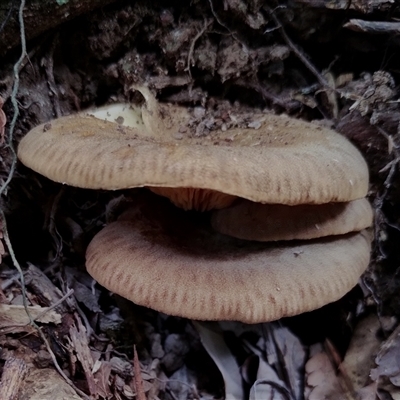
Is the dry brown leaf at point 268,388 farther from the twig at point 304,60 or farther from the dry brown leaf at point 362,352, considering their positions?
the twig at point 304,60

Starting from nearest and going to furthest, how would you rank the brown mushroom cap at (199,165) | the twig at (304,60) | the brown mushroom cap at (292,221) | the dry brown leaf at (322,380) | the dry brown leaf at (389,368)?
the brown mushroom cap at (199,165) → the brown mushroom cap at (292,221) → the dry brown leaf at (389,368) → the dry brown leaf at (322,380) → the twig at (304,60)

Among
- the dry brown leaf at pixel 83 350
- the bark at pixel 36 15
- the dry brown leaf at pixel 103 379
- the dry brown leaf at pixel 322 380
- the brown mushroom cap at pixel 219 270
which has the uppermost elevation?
the bark at pixel 36 15

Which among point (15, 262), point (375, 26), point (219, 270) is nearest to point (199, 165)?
point (219, 270)

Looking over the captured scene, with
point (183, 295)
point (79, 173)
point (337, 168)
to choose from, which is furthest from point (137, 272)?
point (337, 168)

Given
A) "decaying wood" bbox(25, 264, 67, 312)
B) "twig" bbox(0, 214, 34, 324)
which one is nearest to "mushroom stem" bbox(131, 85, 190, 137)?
"twig" bbox(0, 214, 34, 324)

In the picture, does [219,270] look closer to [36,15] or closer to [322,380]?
[322,380]

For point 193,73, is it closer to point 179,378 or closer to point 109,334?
point 109,334

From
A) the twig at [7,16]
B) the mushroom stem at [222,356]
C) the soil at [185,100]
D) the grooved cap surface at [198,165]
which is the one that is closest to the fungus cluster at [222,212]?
the grooved cap surface at [198,165]
